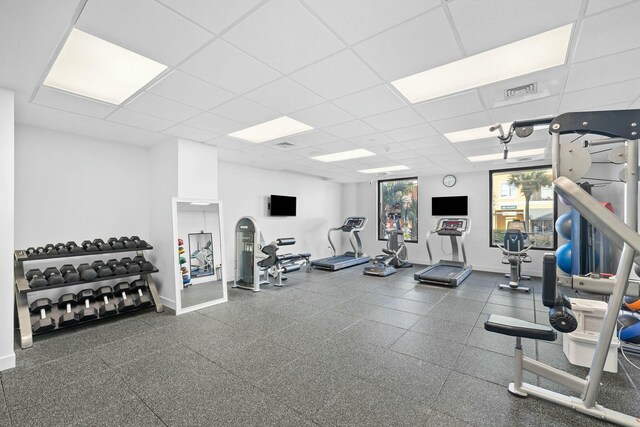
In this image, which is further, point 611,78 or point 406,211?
point 406,211

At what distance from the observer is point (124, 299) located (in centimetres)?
416

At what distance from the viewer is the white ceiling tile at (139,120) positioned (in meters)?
3.49

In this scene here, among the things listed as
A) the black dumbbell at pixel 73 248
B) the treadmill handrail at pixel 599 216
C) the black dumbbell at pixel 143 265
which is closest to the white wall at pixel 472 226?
the treadmill handrail at pixel 599 216

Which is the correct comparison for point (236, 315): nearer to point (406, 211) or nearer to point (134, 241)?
point (134, 241)

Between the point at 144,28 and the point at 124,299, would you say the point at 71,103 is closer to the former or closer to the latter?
the point at 144,28

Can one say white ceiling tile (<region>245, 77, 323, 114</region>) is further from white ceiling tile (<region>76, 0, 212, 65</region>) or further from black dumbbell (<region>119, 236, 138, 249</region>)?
black dumbbell (<region>119, 236, 138, 249</region>)

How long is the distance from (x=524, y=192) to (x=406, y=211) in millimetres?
3129

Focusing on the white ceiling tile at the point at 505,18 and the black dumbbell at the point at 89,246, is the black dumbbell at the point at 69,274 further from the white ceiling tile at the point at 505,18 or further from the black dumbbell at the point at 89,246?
the white ceiling tile at the point at 505,18

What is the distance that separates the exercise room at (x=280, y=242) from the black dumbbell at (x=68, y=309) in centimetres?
3

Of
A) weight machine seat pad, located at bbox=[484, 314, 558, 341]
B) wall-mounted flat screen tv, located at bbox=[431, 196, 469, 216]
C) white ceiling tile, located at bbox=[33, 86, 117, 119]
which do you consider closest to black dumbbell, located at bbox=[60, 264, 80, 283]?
white ceiling tile, located at bbox=[33, 86, 117, 119]

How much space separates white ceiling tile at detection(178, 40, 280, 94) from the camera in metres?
2.27

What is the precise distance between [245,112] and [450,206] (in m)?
6.70

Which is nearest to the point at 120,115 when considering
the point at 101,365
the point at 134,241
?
the point at 134,241

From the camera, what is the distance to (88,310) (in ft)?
12.5
